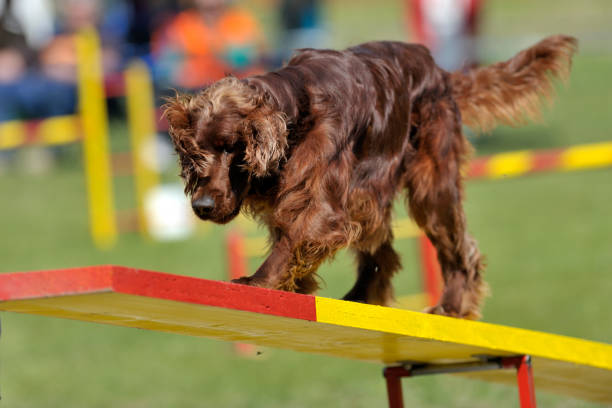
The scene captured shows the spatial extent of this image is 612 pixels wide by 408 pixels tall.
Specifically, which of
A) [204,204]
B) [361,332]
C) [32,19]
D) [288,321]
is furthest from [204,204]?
[32,19]

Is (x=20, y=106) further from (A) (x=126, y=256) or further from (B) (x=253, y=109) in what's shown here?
(B) (x=253, y=109)

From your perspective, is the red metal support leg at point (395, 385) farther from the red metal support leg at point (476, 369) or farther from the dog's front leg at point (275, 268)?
the dog's front leg at point (275, 268)

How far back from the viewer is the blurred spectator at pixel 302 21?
46.3ft

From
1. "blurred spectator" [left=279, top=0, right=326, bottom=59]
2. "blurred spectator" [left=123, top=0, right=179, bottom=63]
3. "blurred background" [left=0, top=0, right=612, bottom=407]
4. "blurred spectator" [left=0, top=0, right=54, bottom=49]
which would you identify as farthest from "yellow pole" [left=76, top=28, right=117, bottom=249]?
"blurred spectator" [left=279, top=0, right=326, bottom=59]

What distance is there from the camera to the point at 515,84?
15.4ft

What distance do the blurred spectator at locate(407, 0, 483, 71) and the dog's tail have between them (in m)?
8.23

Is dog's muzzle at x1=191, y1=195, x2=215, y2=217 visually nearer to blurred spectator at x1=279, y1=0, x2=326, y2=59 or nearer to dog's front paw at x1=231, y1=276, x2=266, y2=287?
dog's front paw at x1=231, y1=276, x2=266, y2=287

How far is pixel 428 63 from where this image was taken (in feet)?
13.8

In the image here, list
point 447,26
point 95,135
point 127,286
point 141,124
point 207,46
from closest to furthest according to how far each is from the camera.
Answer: point 127,286, point 95,135, point 141,124, point 207,46, point 447,26

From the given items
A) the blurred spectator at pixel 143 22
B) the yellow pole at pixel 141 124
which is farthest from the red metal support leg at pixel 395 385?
the blurred spectator at pixel 143 22

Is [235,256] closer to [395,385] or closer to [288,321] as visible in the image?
[395,385]

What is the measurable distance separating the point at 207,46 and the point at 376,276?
8514 millimetres

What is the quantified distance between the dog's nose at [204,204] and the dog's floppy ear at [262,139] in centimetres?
18

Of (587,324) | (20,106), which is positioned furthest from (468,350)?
(20,106)
